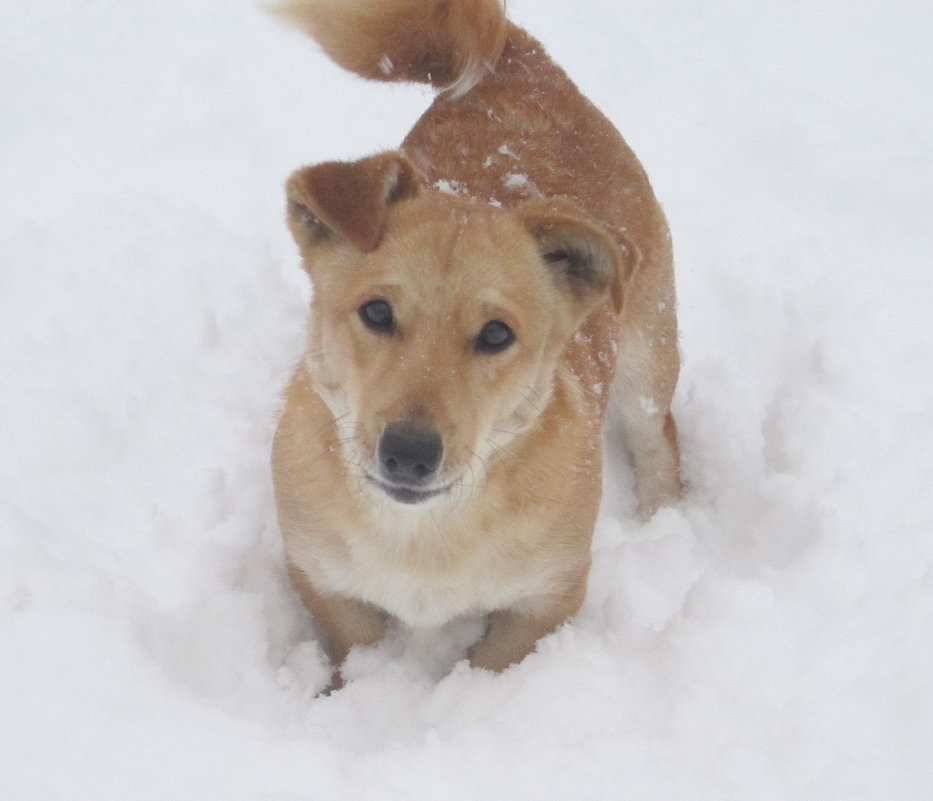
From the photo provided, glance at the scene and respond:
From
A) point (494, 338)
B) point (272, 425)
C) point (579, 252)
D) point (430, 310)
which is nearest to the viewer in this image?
point (430, 310)

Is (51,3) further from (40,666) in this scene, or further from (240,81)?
(40,666)

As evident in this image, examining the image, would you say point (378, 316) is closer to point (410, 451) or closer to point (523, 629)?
point (410, 451)

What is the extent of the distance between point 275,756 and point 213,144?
4.15 m

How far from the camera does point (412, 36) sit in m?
4.27

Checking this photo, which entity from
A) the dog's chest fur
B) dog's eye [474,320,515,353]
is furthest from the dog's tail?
the dog's chest fur

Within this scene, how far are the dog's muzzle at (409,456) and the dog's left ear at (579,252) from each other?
93 cm

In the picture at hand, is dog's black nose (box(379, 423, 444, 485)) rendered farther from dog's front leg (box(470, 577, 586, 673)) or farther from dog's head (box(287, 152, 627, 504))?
dog's front leg (box(470, 577, 586, 673))

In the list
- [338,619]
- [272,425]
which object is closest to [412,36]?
[272,425]

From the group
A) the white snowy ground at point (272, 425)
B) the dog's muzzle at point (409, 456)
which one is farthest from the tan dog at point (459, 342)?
the white snowy ground at point (272, 425)

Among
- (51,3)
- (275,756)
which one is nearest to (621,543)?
(275,756)

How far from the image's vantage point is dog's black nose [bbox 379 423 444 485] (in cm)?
265

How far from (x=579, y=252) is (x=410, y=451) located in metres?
1.05

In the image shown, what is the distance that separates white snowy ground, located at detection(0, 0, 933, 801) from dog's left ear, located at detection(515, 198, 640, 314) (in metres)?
1.37

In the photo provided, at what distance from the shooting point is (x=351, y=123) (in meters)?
6.20
